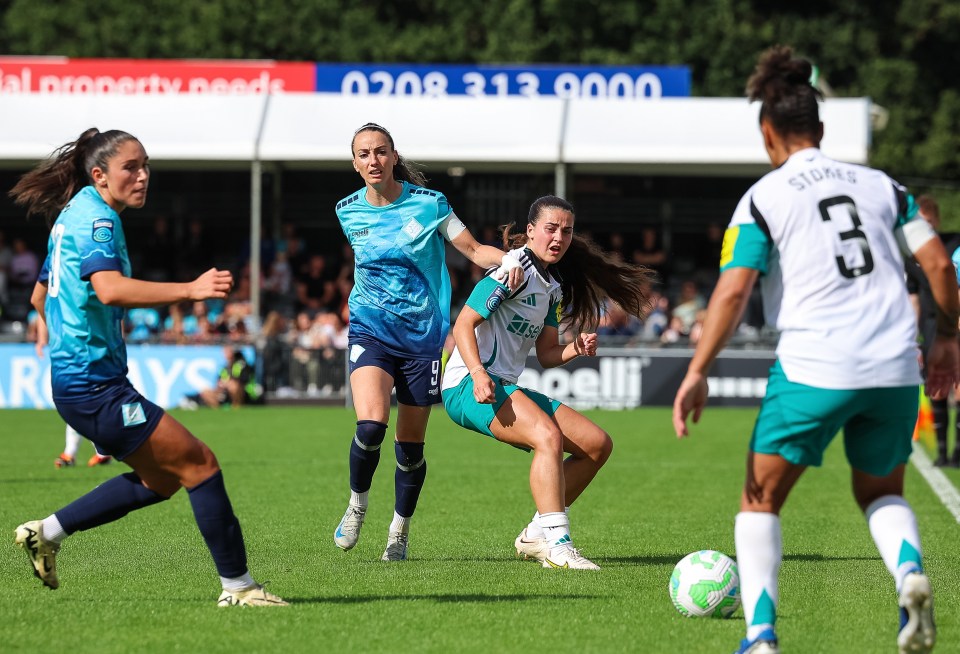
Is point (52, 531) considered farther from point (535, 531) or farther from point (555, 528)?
point (535, 531)

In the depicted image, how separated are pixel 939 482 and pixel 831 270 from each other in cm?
775

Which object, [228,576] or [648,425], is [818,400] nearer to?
[228,576]

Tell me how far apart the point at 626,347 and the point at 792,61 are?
15.8m

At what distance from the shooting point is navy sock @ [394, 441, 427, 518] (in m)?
7.62

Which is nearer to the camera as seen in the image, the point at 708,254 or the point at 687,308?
the point at 687,308

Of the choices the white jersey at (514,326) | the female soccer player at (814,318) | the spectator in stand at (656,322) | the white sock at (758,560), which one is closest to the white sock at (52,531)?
the white jersey at (514,326)

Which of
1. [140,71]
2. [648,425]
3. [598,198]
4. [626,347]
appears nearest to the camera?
[648,425]

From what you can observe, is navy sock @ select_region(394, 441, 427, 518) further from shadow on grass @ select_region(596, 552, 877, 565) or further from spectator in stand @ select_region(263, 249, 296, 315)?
spectator in stand @ select_region(263, 249, 296, 315)

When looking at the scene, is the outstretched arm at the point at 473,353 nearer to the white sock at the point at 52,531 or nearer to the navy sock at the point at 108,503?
the navy sock at the point at 108,503

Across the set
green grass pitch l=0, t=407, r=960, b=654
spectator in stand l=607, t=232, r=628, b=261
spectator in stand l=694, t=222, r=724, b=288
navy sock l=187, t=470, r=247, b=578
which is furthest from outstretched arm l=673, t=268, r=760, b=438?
spectator in stand l=694, t=222, r=724, b=288

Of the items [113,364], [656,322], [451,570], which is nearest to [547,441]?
[451,570]

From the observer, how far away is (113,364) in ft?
18.3

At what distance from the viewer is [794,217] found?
473 centimetres

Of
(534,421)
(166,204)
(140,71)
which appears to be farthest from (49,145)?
(534,421)
